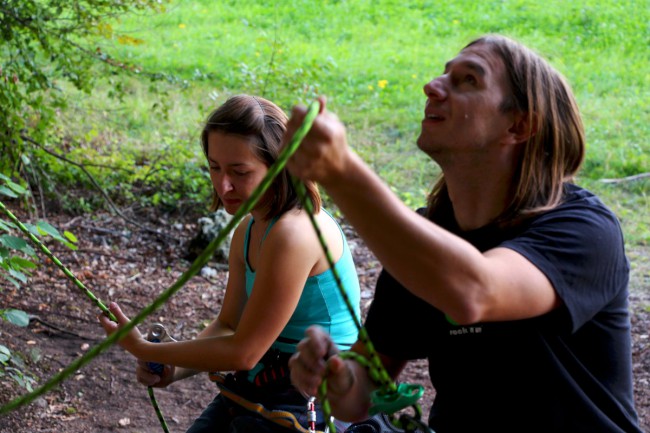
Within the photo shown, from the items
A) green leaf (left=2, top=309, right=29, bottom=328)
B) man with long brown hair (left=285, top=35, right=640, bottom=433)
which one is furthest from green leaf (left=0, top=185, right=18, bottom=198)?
man with long brown hair (left=285, top=35, right=640, bottom=433)

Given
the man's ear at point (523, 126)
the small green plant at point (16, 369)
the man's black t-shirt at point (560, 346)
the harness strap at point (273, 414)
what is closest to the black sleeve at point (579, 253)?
the man's black t-shirt at point (560, 346)

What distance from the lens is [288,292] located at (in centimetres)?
223

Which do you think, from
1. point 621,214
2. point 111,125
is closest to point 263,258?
point 621,214

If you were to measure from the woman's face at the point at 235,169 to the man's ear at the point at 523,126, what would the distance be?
80cm

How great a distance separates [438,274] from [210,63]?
783 centimetres

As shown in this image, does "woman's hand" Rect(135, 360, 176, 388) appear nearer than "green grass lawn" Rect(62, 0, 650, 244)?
Yes

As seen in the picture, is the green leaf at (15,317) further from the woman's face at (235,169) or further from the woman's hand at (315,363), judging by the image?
the woman's hand at (315,363)

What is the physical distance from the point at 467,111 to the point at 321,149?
595 millimetres

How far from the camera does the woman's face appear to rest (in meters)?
2.39

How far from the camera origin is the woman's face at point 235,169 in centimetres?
239

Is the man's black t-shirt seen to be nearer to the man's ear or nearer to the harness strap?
the man's ear

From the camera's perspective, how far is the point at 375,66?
30.0ft

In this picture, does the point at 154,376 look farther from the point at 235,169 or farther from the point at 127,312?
the point at 127,312

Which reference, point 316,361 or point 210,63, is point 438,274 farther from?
point 210,63
